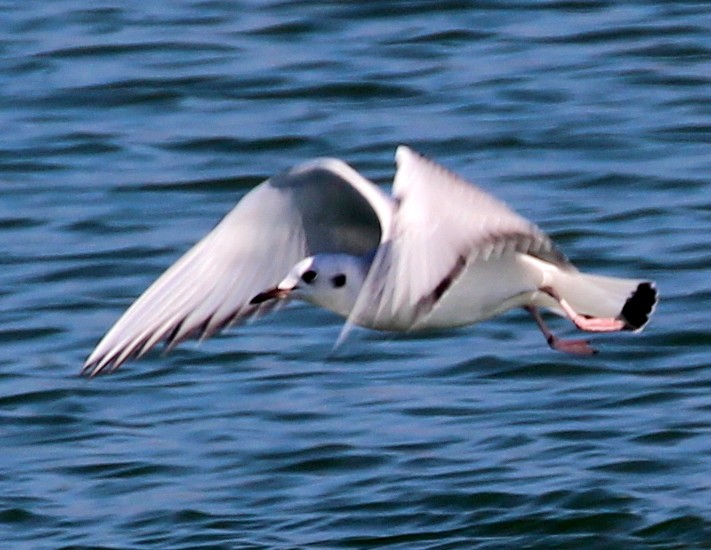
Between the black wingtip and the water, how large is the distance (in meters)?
0.91

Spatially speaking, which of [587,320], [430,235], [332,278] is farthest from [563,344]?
[430,235]

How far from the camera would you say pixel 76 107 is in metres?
13.6

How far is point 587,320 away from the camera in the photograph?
306 inches

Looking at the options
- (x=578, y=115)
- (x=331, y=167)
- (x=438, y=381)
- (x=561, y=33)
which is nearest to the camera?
(x=331, y=167)

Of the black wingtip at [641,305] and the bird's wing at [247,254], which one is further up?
the bird's wing at [247,254]

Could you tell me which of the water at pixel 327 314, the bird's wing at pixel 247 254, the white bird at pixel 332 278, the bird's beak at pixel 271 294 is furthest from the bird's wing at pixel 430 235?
the water at pixel 327 314

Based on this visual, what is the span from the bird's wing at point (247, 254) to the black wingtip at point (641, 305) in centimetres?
91

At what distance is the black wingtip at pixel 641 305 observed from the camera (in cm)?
769

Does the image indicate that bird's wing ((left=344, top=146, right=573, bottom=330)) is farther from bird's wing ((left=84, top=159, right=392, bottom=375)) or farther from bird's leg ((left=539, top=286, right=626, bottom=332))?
bird's leg ((left=539, top=286, right=626, bottom=332))

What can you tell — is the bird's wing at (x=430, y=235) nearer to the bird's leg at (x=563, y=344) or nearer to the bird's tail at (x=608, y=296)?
the bird's tail at (x=608, y=296)

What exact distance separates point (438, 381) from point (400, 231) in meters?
3.07

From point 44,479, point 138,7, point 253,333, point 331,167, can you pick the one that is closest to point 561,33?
point 138,7

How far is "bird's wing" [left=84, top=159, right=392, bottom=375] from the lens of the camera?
7391 millimetres

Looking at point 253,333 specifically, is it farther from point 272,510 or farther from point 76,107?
point 76,107
